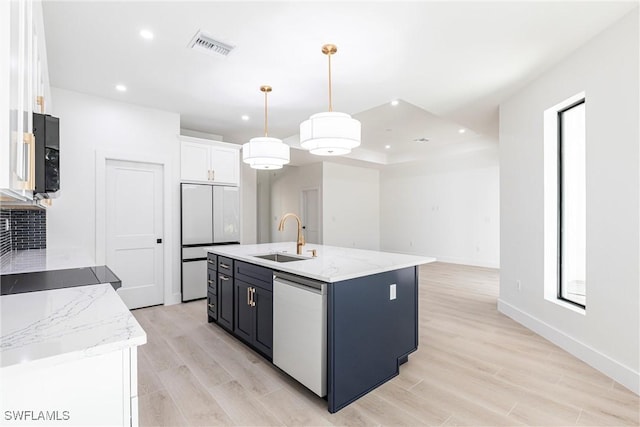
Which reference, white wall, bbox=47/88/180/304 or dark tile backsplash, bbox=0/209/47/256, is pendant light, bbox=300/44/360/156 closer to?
white wall, bbox=47/88/180/304

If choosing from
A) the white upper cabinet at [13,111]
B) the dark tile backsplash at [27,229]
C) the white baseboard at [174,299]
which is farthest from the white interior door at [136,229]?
the white upper cabinet at [13,111]

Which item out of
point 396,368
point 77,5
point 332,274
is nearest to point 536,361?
point 396,368

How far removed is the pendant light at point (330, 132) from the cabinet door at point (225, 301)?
160cm

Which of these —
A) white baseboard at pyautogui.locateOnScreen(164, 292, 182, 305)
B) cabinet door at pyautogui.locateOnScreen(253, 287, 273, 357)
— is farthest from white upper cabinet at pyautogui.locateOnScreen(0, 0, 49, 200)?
white baseboard at pyautogui.locateOnScreen(164, 292, 182, 305)

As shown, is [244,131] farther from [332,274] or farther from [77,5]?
[332,274]

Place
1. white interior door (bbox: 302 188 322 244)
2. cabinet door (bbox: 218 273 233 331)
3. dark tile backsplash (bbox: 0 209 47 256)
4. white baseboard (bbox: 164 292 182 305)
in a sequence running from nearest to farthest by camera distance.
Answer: cabinet door (bbox: 218 273 233 331)
dark tile backsplash (bbox: 0 209 47 256)
white baseboard (bbox: 164 292 182 305)
white interior door (bbox: 302 188 322 244)

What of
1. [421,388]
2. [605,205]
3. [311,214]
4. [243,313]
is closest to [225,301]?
[243,313]

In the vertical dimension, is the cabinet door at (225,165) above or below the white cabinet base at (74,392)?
above

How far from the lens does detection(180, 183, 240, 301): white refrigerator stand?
15.0 ft

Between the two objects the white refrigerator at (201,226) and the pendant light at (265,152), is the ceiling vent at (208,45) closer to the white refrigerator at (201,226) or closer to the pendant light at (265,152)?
the pendant light at (265,152)

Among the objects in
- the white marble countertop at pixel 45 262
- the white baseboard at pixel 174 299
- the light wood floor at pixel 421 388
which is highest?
the white marble countertop at pixel 45 262

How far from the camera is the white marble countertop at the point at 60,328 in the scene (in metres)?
0.92

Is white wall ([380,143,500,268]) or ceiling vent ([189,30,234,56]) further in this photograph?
white wall ([380,143,500,268])

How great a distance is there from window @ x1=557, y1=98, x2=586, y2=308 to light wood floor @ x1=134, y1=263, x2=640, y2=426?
2.06 ft
